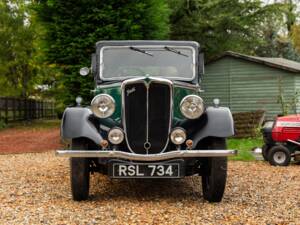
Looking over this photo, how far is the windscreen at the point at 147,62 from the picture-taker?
22.2 feet

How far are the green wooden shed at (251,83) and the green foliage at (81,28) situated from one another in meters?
6.29

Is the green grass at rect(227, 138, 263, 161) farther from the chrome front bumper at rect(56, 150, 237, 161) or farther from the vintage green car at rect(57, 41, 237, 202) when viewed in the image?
the chrome front bumper at rect(56, 150, 237, 161)

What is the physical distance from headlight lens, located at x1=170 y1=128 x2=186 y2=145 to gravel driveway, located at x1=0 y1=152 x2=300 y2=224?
75 cm

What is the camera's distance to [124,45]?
696 centimetres

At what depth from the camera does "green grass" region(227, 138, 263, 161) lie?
1081 centimetres

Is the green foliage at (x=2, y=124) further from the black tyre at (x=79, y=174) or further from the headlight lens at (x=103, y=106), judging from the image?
the headlight lens at (x=103, y=106)

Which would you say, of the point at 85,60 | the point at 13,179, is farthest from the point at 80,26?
the point at 13,179

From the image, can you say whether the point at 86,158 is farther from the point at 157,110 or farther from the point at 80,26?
the point at 80,26

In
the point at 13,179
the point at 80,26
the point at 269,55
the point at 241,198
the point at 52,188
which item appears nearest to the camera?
the point at 241,198

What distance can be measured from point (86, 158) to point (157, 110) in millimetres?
1028

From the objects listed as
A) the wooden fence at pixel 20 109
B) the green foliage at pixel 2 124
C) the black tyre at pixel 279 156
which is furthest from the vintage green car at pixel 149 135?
the wooden fence at pixel 20 109

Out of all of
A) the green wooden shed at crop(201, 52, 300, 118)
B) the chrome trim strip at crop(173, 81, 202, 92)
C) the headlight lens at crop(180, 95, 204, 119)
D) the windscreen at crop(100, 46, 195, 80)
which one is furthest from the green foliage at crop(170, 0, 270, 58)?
the headlight lens at crop(180, 95, 204, 119)

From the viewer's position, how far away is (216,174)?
5656 millimetres

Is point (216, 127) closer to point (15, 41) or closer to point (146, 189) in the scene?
point (146, 189)
